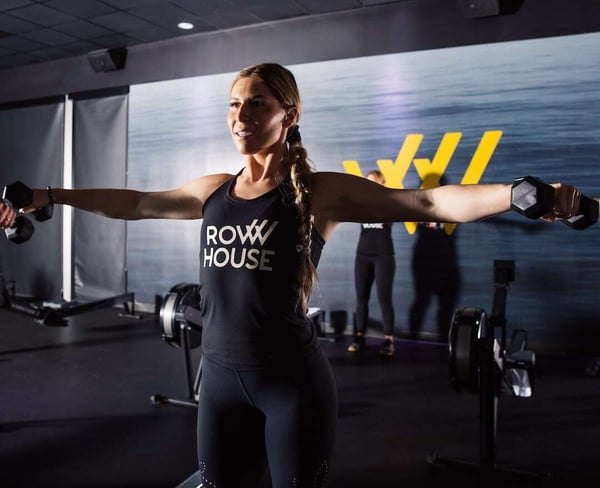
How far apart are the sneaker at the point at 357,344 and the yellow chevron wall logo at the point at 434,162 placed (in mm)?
1094

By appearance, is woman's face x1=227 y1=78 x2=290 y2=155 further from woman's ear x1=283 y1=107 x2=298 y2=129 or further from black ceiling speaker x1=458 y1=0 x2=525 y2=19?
black ceiling speaker x1=458 y1=0 x2=525 y2=19

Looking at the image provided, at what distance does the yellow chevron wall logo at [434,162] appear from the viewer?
185 inches

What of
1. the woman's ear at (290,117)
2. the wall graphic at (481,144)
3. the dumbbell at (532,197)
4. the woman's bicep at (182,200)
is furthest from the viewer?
the wall graphic at (481,144)

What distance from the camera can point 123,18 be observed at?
5.38 meters

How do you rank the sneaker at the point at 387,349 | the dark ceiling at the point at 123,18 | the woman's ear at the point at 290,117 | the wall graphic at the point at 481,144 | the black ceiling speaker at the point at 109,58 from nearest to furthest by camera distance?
the woman's ear at the point at 290,117 < the wall graphic at the point at 481,144 < the sneaker at the point at 387,349 < the dark ceiling at the point at 123,18 < the black ceiling speaker at the point at 109,58

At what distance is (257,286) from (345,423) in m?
2.25

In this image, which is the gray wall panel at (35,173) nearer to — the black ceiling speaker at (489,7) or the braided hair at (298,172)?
the black ceiling speaker at (489,7)

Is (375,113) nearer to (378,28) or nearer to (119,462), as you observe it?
(378,28)

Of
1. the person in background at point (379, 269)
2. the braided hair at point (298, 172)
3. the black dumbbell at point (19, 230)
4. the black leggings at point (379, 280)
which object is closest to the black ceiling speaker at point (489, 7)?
the person in background at point (379, 269)

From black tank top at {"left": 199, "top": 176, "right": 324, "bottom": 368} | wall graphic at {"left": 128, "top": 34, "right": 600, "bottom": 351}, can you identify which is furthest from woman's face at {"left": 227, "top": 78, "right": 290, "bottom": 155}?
wall graphic at {"left": 128, "top": 34, "right": 600, "bottom": 351}

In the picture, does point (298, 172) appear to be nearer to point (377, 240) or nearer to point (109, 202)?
point (109, 202)

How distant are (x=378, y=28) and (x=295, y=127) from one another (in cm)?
414

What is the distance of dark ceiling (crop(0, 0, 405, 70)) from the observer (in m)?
4.98

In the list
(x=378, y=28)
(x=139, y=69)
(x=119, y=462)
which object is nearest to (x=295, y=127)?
(x=119, y=462)
